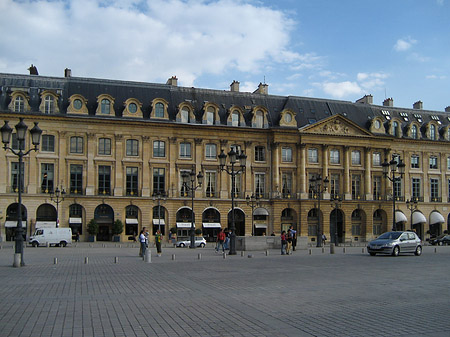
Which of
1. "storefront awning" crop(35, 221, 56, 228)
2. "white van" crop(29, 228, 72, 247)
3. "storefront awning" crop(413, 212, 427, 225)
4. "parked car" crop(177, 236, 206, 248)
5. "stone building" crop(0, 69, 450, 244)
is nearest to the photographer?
"white van" crop(29, 228, 72, 247)

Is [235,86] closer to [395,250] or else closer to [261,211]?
[261,211]

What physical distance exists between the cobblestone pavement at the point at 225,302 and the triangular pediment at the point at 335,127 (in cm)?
4727

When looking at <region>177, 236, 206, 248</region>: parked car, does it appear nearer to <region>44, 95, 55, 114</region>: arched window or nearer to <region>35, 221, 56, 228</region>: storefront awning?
<region>35, 221, 56, 228</region>: storefront awning

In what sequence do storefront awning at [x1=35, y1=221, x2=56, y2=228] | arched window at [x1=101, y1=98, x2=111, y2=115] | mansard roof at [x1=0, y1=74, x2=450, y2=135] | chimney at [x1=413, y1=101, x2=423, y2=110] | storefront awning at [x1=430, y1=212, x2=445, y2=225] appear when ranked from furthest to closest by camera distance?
chimney at [x1=413, y1=101, x2=423, y2=110] < storefront awning at [x1=430, y1=212, x2=445, y2=225] < arched window at [x1=101, y1=98, x2=111, y2=115] < mansard roof at [x1=0, y1=74, x2=450, y2=135] < storefront awning at [x1=35, y1=221, x2=56, y2=228]

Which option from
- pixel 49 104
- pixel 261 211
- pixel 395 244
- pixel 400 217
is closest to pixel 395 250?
pixel 395 244

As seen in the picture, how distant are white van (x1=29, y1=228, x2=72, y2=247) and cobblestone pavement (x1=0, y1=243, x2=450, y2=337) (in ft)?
91.8

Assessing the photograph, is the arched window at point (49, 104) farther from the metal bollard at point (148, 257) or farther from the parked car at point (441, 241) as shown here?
the parked car at point (441, 241)

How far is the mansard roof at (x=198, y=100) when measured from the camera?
62875mm

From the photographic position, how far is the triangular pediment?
230ft

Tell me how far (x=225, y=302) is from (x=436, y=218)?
67684 mm

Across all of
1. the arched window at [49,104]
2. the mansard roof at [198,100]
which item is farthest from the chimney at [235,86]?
the arched window at [49,104]

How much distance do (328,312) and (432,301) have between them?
11.8 feet

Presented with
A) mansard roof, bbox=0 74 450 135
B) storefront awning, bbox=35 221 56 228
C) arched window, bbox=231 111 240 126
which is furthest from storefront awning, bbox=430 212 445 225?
storefront awning, bbox=35 221 56 228

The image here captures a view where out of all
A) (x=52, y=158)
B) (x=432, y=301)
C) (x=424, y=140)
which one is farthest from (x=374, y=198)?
(x=432, y=301)
